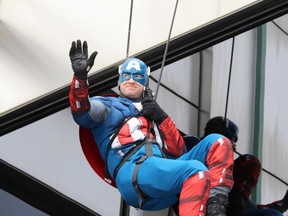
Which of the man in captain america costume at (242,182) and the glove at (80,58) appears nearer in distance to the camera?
the glove at (80,58)

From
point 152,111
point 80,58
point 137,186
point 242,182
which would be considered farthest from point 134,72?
point 242,182

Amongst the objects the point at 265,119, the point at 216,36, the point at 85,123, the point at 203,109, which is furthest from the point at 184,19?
the point at 265,119

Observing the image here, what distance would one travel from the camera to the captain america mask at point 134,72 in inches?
379

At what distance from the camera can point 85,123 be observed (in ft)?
31.1

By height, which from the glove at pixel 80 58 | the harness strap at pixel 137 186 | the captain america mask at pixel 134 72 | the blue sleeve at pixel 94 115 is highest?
the captain america mask at pixel 134 72

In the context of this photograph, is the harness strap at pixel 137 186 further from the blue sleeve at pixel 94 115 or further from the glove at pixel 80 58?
the glove at pixel 80 58

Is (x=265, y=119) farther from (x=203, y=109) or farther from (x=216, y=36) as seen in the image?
(x=216, y=36)

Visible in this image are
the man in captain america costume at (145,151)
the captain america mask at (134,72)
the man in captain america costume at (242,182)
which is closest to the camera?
the man in captain america costume at (145,151)

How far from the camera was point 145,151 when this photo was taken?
9.30 metres

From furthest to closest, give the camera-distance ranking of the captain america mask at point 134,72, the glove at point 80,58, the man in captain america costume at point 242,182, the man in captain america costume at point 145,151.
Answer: the man in captain america costume at point 242,182
the captain america mask at point 134,72
the glove at point 80,58
the man in captain america costume at point 145,151

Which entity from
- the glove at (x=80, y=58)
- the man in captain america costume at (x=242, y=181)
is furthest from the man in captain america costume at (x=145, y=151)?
the man in captain america costume at (x=242, y=181)

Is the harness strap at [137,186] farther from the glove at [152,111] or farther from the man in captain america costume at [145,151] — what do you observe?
the glove at [152,111]

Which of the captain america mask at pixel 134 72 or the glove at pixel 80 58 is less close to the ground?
the captain america mask at pixel 134 72

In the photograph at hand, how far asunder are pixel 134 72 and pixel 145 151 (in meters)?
0.70
